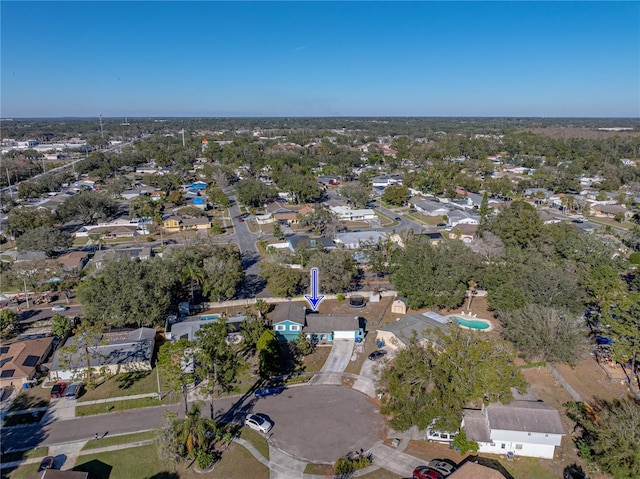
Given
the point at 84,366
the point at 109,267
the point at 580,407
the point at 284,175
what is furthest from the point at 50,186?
the point at 580,407

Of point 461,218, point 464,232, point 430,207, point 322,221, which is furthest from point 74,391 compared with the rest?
point 430,207

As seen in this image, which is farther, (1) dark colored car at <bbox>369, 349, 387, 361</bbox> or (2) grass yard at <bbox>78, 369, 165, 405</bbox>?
(1) dark colored car at <bbox>369, 349, 387, 361</bbox>

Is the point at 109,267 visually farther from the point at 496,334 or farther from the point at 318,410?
the point at 496,334

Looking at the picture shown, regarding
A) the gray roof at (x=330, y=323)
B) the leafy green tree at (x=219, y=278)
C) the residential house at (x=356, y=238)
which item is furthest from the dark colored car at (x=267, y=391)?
the residential house at (x=356, y=238)

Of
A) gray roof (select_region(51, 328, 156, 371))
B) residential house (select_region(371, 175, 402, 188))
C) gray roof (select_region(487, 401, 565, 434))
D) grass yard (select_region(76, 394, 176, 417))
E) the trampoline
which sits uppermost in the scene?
residential house (select_region(371, 175, 402, 188))

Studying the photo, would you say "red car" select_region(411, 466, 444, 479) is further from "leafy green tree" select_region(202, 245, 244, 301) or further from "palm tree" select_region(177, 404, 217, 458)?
"leafy green tree" select_region(202, 245, 244, 301)

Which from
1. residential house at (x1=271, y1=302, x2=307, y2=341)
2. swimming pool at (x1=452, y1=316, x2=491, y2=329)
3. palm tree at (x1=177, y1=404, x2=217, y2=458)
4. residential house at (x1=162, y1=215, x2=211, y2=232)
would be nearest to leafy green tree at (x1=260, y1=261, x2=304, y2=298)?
residential house at (x1=271, y1=302, x2=307, y2=341)

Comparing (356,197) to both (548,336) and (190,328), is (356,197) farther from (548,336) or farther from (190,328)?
(548,336)
